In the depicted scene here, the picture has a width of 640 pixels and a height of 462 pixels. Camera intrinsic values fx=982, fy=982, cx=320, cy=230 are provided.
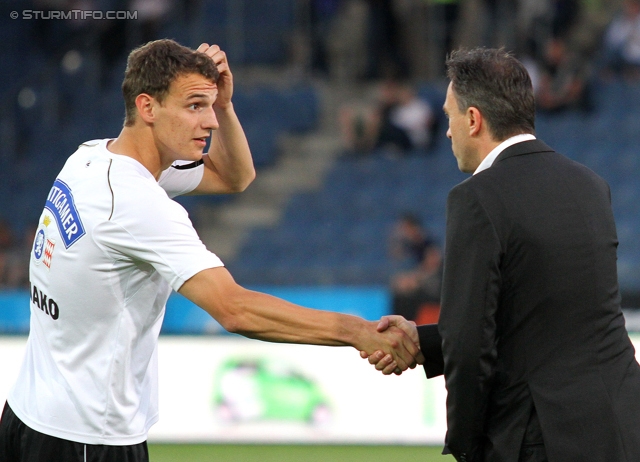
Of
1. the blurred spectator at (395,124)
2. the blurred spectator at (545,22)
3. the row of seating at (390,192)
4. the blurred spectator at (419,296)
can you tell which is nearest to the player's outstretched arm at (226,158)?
the blurred spectator at (419,296)

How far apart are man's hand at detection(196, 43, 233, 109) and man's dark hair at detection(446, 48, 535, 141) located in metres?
0.92

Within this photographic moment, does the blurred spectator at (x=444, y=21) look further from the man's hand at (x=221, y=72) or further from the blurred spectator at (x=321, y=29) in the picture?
the man's hand at (x=221, y=72)

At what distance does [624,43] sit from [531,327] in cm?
940

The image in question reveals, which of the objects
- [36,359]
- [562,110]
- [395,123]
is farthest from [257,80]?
[36,359]

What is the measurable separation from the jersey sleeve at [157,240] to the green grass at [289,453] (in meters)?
3.98

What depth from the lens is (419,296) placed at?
8.75m

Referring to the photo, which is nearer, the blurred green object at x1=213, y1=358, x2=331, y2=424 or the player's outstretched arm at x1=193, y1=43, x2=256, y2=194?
the player's outstretched arm at x1=193, y1=43, x2=256, y2=194

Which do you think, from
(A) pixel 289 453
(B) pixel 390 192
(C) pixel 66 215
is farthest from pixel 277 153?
(C) pixel 66 215

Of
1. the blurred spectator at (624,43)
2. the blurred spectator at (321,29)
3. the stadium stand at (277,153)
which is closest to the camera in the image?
the stadium stand at (277,153)

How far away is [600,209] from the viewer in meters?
2.92

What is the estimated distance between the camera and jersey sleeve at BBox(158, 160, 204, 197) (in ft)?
12.1

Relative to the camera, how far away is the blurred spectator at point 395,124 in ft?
37.1

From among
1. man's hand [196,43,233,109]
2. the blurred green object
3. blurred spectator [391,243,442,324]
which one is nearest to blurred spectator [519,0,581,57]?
blurred spectator [391,243,442,324]

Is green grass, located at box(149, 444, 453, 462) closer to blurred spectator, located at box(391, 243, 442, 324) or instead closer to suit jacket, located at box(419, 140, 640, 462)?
blurred spectator, located at box(391, 243, 442, 324)
